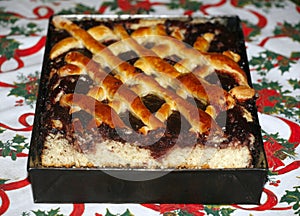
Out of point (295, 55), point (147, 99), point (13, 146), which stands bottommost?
point (13, 146)

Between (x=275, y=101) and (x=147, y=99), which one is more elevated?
(x=147, y=99)

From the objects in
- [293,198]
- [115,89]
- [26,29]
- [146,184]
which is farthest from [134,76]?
[26,29]

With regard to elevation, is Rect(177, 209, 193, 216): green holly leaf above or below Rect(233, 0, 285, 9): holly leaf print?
below

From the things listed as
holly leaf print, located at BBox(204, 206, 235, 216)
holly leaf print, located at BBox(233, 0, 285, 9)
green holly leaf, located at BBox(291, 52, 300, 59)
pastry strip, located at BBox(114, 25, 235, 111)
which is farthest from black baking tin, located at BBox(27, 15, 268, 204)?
holly leaf print, located at BBox(233, 0, 285, 9)

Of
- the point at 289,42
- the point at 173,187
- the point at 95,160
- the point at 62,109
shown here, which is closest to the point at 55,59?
the point at 62,109

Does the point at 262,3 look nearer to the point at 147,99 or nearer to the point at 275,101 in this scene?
the point at 275,101

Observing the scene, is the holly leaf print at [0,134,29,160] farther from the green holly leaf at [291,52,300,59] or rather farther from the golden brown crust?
the green holly leaf at [291,52,300,59]

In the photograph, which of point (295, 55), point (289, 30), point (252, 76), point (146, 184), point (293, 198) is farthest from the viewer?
point (289, 30)
